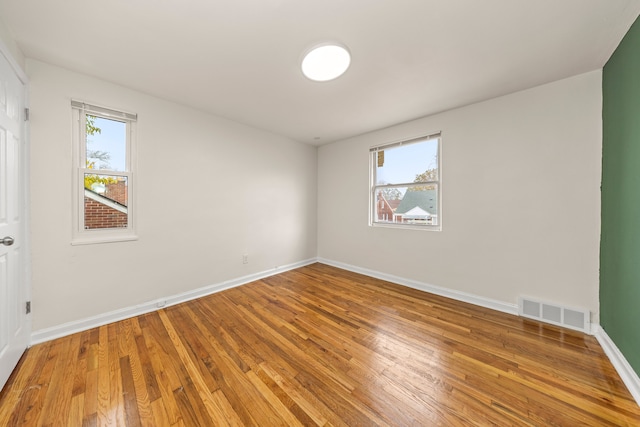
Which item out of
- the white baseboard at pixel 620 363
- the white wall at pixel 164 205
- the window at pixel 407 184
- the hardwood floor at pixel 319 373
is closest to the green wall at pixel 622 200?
the white baseboard at pixel 620 363

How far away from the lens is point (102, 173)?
2195mm

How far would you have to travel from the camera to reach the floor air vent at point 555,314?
2.04 metres

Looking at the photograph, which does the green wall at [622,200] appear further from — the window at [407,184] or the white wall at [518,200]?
the window at [407,184]

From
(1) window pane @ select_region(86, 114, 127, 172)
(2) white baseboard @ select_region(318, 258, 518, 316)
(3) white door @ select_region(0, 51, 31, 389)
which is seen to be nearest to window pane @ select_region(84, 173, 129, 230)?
(1) window pane @ select_region(86, 114, 127, 172)

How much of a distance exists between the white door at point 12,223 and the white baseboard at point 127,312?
13 centimetres

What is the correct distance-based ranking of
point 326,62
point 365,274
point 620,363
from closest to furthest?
1. point 620,363
2. point 326,62
3. point 365,274

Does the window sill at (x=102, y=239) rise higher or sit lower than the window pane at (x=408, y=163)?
lower

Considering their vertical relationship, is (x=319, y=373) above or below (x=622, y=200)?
below

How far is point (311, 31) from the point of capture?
1553 millimetres

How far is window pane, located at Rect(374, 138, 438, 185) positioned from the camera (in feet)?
9.91

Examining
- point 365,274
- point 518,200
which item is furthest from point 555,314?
point 365,274

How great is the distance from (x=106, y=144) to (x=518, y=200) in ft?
14.2

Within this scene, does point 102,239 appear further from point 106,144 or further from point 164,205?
point 106,144

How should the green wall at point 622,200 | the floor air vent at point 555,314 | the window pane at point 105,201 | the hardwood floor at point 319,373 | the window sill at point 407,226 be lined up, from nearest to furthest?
the hardwood floor at point 319,373
the green wall at point 622,200
the floor air vent at point 555,314
the window pane at point 105,201
the window sill at point 407,226
